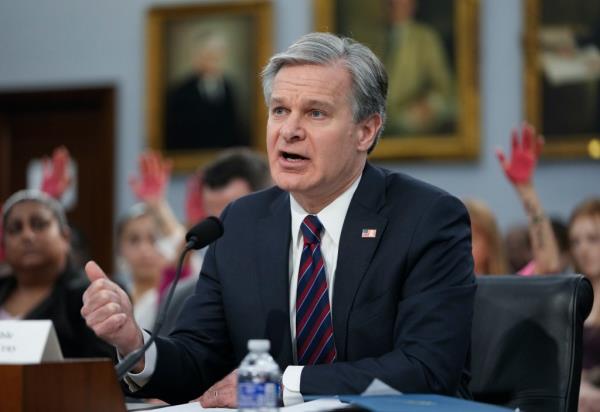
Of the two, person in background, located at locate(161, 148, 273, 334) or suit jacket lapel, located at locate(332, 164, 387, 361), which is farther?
person in background, located at locate(161, 148, 273, 334)

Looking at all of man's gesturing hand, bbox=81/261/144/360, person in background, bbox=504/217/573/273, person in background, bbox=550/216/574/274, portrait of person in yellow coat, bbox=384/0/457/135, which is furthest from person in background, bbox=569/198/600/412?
man's gesturing hand, bbox=81/261/144/360

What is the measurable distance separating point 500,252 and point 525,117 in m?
1.89

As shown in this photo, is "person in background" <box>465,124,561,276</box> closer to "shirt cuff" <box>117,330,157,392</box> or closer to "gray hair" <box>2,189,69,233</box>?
"gray hair" <box>2,189,69,233</box>

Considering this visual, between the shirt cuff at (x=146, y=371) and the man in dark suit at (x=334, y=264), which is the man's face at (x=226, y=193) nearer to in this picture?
the man in dark suit at (x=334, y=264)

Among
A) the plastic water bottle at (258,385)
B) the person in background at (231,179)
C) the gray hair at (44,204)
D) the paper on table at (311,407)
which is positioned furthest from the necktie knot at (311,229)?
the gray hair at (44,204)

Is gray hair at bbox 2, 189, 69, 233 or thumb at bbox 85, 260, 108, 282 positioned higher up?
thumb at bbox 85, 260, 108, 282

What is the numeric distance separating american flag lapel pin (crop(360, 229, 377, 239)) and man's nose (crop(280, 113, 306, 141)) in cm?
28

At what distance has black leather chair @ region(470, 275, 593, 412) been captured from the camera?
→ 8.58ft

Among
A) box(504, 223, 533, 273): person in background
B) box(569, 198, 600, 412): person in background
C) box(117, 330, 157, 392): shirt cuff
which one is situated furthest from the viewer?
box(504, 223, 533, 273): person in background

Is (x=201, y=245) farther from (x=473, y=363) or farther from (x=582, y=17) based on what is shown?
(x=582, y=17)

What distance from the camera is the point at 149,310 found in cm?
523

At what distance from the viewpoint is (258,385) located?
1.83 m

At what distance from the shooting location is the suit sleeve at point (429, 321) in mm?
2287

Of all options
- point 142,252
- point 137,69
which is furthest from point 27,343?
point 137,69
